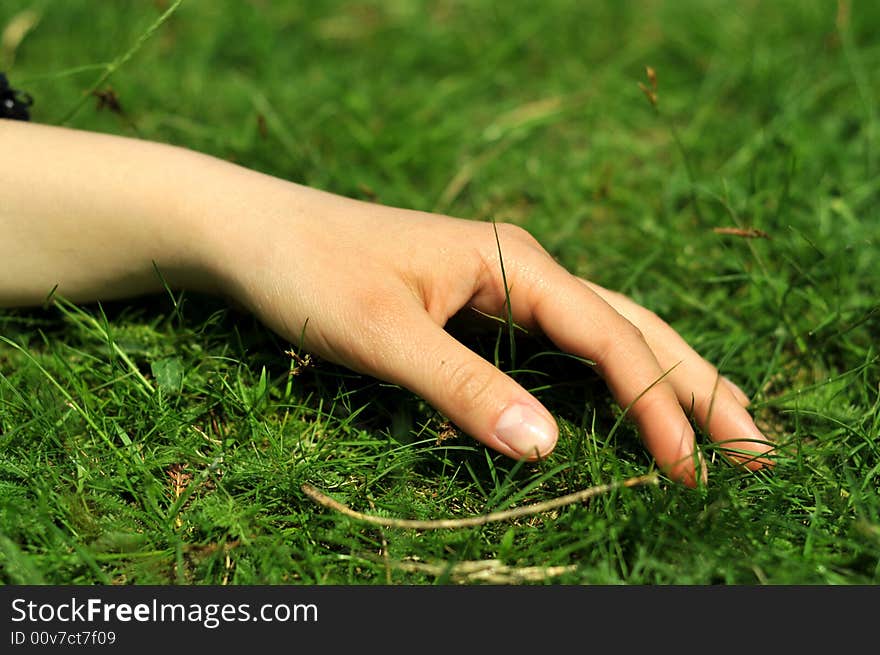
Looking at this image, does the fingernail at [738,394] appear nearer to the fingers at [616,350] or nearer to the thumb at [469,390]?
the fingers at [616,350]

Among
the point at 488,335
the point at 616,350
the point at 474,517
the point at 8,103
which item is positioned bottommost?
the point at 474,517

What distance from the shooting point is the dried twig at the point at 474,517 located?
189 cm

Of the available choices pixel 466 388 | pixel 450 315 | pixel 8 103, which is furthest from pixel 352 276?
pixel 8 103

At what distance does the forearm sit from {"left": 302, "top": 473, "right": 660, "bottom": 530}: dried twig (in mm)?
665

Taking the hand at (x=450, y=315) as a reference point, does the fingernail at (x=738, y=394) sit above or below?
below

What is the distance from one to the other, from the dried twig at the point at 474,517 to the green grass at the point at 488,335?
0.13 feet

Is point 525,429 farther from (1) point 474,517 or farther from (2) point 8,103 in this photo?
(2) point 8,103

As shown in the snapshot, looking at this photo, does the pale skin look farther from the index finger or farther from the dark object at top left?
the dark object at top left

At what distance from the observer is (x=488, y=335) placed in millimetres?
2420

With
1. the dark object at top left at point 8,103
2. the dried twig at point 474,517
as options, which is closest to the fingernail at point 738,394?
the dried twig at point 474,517

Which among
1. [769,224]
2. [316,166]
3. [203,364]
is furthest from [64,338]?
[769,224]

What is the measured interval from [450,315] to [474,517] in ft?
1.68
